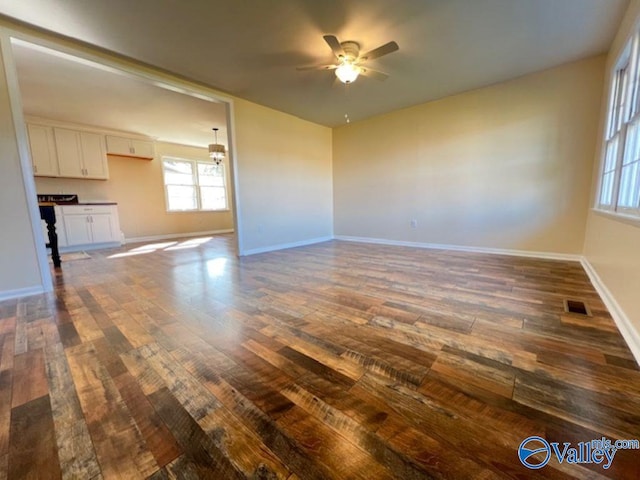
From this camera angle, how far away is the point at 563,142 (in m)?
3.41

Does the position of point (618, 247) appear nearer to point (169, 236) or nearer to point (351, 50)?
point (351, 50)

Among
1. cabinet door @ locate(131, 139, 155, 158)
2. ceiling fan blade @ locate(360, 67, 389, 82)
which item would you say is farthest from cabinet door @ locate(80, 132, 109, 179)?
ceiling fan blade @ locate(360, 67, 389, 82)

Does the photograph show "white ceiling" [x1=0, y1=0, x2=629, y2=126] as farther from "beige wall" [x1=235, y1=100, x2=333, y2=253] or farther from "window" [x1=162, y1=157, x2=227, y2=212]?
"window" [x1=162, y1=157, x2=227, y2=212]

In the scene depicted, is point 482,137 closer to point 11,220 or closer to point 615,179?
point 615,179

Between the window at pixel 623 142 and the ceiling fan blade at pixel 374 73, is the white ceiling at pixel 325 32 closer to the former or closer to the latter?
the ceiling fan blade at pixel 374 73

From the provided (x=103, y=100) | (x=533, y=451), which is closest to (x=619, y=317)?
(x=533, y=451)

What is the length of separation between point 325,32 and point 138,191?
5.83 m

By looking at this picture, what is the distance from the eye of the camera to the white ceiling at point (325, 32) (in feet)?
7.28

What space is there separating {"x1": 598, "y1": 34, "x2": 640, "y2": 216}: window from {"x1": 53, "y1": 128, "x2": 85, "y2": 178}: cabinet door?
7970 millimetres

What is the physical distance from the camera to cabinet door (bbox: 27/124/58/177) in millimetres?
4664

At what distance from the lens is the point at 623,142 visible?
90.4 inches

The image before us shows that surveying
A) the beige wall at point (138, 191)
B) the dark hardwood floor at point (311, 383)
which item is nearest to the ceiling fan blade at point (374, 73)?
the dark hardwood floor at point (311, 383)

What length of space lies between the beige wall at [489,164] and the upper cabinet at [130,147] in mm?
4729

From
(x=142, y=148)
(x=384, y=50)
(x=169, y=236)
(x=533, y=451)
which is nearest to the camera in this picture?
(x=533, y=451)
